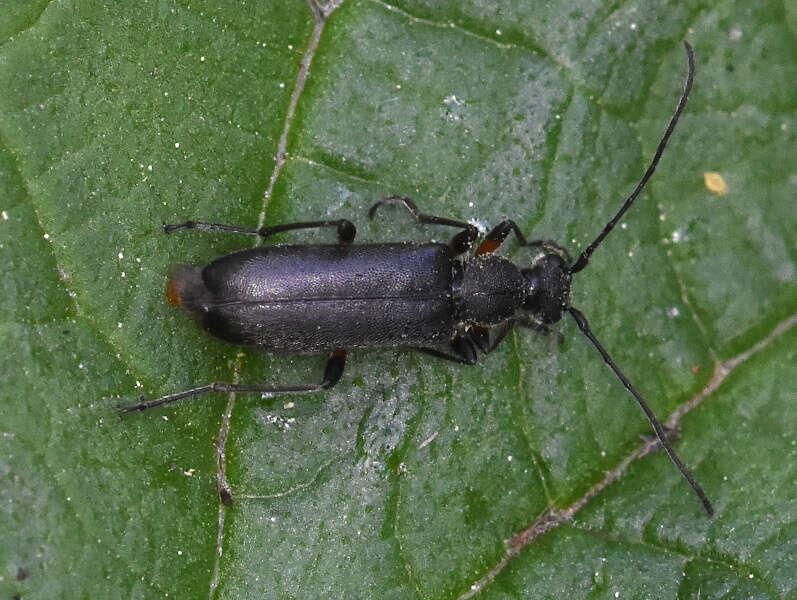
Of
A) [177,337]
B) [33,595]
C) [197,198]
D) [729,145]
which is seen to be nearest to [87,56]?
[197,198]

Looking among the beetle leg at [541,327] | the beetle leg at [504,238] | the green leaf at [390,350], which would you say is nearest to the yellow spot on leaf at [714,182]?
the green leaf at [390,350]

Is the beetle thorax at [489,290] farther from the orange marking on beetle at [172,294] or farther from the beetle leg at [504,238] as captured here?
the orange marking on beetle at [172,294]

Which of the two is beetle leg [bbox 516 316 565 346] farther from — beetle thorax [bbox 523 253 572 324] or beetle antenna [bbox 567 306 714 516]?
beetle antenna [bbox 567 306 714 516]

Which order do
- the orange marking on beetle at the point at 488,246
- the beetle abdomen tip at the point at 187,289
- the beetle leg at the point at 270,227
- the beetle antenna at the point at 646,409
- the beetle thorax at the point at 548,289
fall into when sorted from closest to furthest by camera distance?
the beetle abdomen tip at the point at 187,289 → the beetle leg at the point at 270,227 → the beetle antenna at the point at 646,409 → the beetle thorax at the point at 548,289 → the orange marking on beetle at the point at 488,246

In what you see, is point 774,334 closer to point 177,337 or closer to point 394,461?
point 394,461

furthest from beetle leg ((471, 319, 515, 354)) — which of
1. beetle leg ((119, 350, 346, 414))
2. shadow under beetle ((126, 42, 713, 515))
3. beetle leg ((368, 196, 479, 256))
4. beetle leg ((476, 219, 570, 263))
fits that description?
beetle leg ((119, 350, 346, 414))

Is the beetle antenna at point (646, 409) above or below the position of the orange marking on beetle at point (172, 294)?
above

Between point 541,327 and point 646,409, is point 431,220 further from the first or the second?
point 646,409

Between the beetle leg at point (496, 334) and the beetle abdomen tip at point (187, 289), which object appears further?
the beetle leg at point (496, 334)
